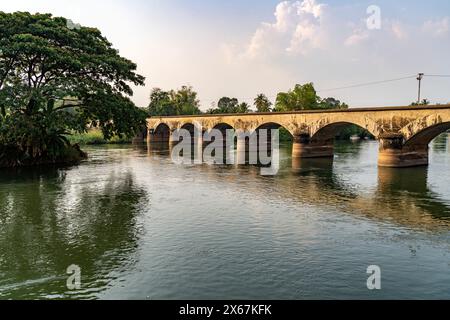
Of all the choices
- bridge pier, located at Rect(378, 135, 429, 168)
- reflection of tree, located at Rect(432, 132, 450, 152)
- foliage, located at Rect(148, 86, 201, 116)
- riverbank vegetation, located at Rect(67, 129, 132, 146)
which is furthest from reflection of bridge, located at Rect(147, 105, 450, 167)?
foliage, located at Rect(148, 86, 201, 116)

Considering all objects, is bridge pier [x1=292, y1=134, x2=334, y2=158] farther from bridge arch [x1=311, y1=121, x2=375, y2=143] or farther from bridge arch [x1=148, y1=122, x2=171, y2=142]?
bridge arch [x1=148, y1=122, x2=171, y2=142]

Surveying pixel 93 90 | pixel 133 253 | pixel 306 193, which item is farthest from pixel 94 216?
pixel 93 90

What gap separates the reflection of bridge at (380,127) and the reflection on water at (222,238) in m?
7.70

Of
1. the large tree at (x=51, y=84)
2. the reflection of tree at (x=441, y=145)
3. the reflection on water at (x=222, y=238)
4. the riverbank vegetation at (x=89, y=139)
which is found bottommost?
the reflection on water at (x=222, y=238)

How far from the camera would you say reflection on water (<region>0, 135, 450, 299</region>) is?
1186 centimetres

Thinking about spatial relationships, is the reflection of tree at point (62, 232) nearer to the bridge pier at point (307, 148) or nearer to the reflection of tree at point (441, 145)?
the bridge pier at point (307, 148)

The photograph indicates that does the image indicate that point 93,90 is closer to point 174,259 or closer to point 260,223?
point 260,223

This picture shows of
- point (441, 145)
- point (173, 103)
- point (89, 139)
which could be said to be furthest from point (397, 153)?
point (173, 103)

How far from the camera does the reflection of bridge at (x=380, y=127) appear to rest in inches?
1483

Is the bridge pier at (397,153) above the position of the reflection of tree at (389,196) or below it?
above

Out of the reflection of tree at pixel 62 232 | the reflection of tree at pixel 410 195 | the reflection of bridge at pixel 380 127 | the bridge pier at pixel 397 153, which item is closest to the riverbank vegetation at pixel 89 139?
the reflection of bridge at pixel 380 127

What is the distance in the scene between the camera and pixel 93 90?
1481 inches

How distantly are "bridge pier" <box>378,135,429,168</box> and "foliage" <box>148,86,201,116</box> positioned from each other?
8510 cm
